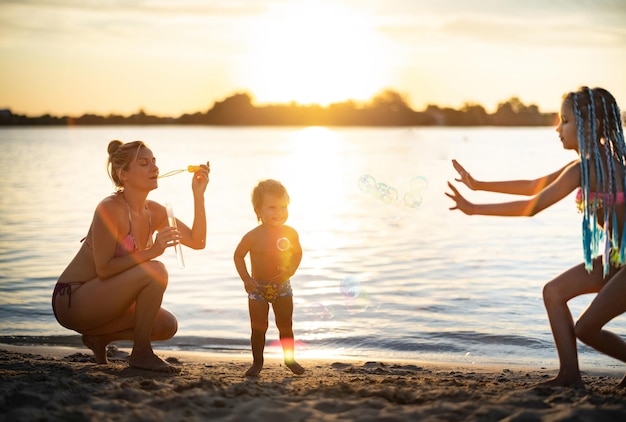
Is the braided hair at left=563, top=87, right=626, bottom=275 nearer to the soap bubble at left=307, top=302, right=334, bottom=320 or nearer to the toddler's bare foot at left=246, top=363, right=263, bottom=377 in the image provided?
the toddler's bare foot at left=246, top=363, right=263, bottom=377

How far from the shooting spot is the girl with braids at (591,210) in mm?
4930

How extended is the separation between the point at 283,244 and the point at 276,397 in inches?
52.3

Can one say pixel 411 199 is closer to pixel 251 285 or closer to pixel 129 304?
pixel 251 285

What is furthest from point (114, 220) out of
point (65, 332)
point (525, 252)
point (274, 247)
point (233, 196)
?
point (233, 196)

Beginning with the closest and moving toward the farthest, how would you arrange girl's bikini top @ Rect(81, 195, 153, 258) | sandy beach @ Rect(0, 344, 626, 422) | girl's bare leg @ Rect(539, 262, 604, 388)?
sandy beach @ Rect(0, 344, 626, 422) → girl's bare leg @ Rect(539, 262, 604, 388) → girl's bikini top @ Rect(81, 195, 153, 258)

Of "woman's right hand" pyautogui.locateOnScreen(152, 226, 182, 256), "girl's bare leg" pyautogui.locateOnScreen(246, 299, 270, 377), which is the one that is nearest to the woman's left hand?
"woman's right hand" pyautogui.locateOnScreen(152, 226, 182, 256)

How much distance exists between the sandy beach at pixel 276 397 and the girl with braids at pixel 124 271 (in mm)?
282

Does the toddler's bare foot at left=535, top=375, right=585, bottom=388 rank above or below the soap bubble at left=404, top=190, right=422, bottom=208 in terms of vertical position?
below

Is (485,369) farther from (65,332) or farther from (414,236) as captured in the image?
(414,236)

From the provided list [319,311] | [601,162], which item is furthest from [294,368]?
[319,311]

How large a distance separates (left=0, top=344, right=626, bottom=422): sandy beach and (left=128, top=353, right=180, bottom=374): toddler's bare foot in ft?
0.21

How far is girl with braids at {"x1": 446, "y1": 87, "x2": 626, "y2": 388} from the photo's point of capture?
4.93 metres

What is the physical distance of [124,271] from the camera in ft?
18.6

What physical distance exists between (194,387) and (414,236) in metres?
10.4
